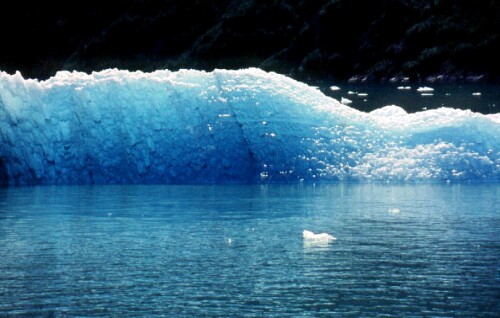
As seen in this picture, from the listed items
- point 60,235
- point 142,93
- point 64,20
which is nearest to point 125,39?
point 64,20

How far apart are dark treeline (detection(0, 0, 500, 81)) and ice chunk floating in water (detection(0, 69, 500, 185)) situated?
41963mm

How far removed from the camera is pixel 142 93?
703 inches

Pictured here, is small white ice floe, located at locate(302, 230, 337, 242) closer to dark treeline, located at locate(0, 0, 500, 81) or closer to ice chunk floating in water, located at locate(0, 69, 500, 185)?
ice chunk floating in water, located at locate(0, 69, 500, 185)

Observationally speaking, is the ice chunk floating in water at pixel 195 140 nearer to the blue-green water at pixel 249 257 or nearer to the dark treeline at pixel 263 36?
the blue-green water at pixel 249 257

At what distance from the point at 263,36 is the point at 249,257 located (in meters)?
67.6

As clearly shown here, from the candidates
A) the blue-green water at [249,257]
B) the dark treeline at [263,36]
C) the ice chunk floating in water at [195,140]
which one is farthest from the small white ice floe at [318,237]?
the dark treeline at [263,36]

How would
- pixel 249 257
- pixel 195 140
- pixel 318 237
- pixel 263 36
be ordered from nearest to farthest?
pixel 249 257
pixel 318 237
pixel 195 140
pixel 263 36

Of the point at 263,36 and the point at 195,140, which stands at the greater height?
the point at 263,36

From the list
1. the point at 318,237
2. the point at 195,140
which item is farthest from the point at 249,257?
the point at 195,140

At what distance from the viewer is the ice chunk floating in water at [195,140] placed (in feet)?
56.8

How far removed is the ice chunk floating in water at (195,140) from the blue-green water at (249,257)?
3.71 m

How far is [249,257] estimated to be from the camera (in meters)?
8.03

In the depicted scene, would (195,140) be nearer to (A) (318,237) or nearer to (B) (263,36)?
(A) (318,237)

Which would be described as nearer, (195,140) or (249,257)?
(249,257)
